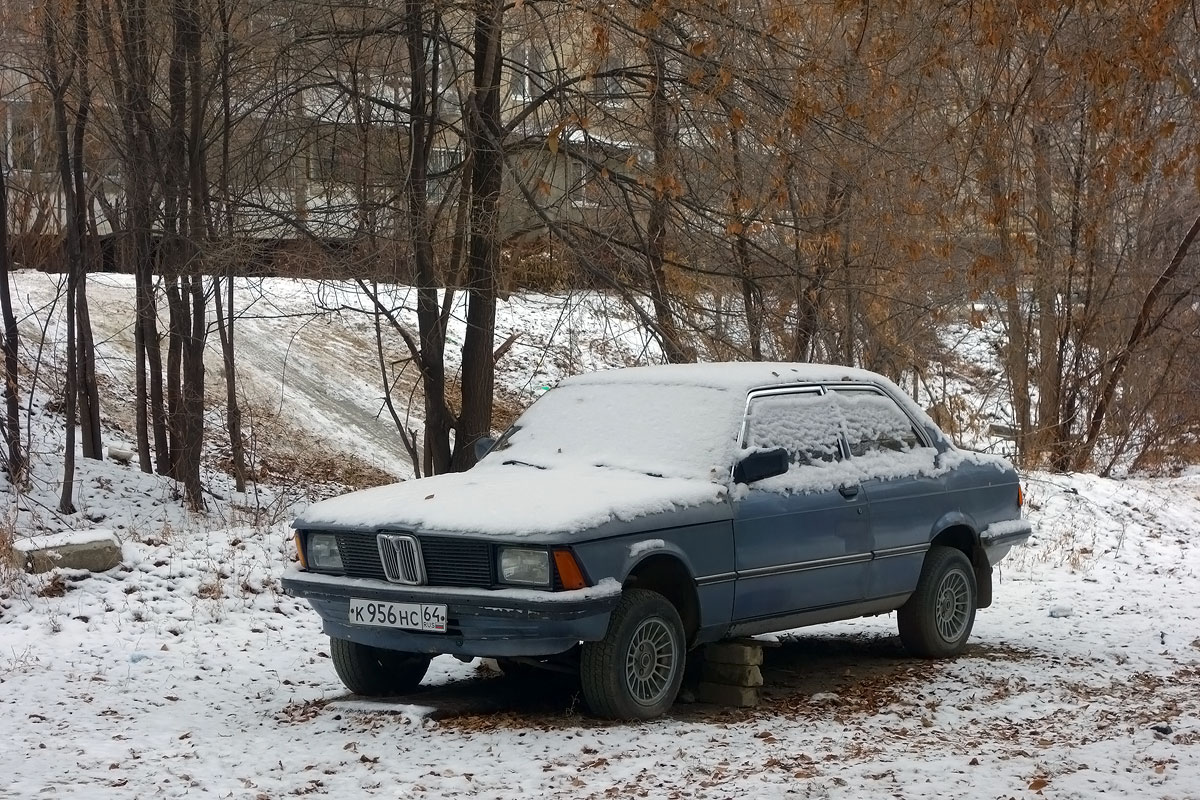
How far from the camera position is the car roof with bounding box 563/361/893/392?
7.66m

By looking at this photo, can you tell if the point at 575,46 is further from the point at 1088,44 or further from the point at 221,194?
the point at 1088,44

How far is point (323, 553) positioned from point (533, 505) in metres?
1.29

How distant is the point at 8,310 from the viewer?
13.5 metres

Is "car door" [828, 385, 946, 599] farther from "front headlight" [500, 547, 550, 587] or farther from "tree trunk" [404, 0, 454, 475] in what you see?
"tree trunk" [404, 0, 454, 475]

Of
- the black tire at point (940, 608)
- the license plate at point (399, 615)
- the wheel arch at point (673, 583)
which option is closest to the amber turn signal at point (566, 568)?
the wheel arch at point (673, 583)

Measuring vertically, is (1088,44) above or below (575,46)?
below

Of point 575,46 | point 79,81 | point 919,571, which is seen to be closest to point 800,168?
point 575,46

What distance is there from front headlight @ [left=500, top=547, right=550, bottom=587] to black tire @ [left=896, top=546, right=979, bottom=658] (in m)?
3.06

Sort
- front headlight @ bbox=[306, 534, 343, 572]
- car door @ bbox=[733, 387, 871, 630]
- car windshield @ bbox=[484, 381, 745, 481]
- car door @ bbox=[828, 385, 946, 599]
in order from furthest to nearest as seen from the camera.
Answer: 1. car door @ bbox=[828, 385, 946, 599]
2. car windshield @ bbox=[484, 381, 745, 481]
3. car door @ bbox=[733, 387, 871, 630]
4. front headlight @ bbox=[306, 534, 343, 572]

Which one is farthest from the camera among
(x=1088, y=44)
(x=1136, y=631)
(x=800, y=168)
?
(x=800, y=168)

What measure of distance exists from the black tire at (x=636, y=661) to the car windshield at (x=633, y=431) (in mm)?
862

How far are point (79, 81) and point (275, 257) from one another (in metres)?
3.60

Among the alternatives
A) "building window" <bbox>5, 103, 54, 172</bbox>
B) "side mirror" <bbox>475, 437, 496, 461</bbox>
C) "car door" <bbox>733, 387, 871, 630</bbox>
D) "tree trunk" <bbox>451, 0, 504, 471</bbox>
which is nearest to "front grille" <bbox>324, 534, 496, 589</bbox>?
"car door" <bbox>733, 387, 871, 630</bbox>

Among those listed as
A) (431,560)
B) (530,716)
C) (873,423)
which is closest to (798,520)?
(873,423)
